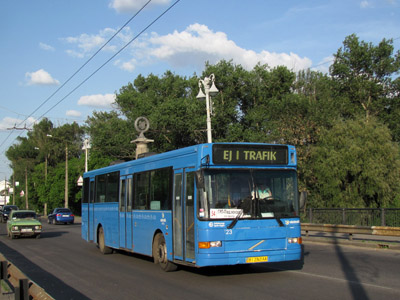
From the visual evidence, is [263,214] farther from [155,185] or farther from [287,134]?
[287,134]

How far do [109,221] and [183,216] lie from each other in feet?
21.3

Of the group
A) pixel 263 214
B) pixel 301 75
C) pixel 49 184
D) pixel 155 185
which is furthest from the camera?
pixel 49 184

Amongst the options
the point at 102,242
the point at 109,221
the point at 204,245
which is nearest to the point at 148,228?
the point at 204,245

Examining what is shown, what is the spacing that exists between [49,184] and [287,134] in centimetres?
4253

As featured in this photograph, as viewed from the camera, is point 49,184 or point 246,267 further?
point 49,184

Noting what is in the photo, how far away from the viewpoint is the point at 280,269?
39.9 ft

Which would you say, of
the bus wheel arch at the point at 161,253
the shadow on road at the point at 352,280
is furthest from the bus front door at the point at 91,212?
the shadow on road at the point at 352,280

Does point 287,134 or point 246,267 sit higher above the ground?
point 287,134

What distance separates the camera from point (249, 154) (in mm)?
10719

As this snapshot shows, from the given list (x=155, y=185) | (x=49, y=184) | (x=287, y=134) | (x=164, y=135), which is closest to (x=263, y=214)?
(x=155, y=185)

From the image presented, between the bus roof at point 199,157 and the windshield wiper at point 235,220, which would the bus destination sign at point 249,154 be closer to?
the bus roof at point 199,157

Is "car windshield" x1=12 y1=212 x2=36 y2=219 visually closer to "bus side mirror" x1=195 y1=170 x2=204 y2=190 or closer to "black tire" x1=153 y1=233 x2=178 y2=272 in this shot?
"black tire" x1=153 y1=233 x2=178 y2=272

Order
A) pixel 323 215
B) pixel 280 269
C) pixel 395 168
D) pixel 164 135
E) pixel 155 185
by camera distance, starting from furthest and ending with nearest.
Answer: pixel 164 135, pixel 395 168, pixel 323 215, pixel 155 185, pixel 280 269

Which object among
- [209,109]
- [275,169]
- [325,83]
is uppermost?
[325,83]
